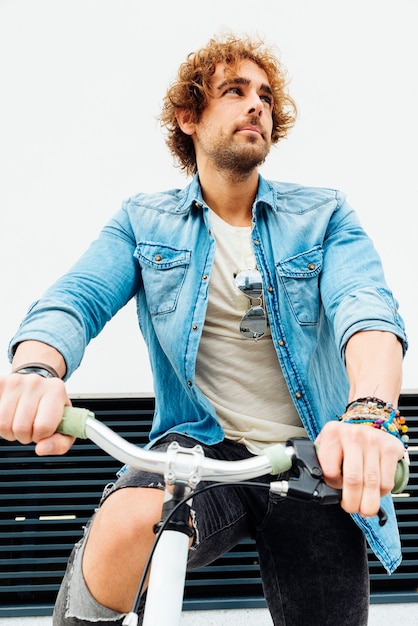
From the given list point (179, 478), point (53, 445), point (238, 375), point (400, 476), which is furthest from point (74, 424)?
point (238, 375)

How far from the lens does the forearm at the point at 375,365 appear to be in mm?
918

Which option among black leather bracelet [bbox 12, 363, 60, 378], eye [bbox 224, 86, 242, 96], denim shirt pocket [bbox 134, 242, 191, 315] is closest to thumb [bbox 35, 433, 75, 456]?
black leather bracelet [bbox 12, 363, 60, 378]

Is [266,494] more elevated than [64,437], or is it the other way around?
[64,437]

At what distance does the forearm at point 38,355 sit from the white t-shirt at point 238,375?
0.51m

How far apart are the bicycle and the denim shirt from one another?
0.50 m

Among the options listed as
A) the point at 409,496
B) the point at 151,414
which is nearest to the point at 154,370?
the point at 151,414

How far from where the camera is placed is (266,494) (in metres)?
1.25

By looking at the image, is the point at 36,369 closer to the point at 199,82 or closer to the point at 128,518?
the point at 128,518

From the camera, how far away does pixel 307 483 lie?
654 millimetres

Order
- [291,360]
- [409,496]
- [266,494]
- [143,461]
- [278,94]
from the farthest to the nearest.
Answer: [409,496]
[278,94]
[291,360]
[266,494]
[143,461]

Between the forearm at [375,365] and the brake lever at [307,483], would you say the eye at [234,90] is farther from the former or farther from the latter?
the brake lever at [307,483]

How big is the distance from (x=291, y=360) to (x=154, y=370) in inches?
16.5

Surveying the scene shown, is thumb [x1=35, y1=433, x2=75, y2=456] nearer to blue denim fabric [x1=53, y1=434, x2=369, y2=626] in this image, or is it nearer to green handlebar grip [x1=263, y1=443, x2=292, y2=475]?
green handlebar grip [x1=263, y1=443, x2=292, y2=475]

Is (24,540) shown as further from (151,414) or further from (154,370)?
(154,370)
